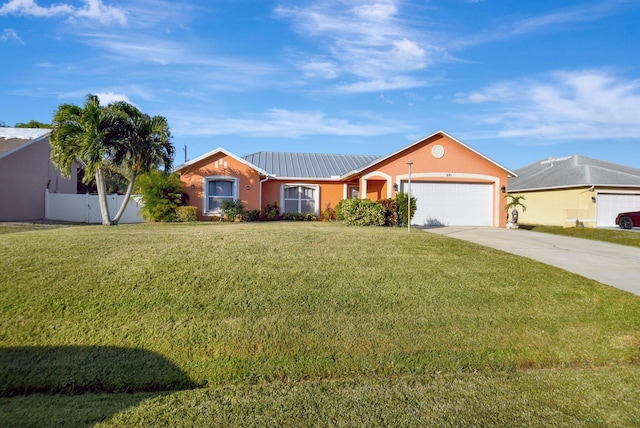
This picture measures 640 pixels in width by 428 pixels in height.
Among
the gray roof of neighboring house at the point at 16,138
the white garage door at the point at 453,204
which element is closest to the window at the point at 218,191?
the white garage door at the point at 453,204

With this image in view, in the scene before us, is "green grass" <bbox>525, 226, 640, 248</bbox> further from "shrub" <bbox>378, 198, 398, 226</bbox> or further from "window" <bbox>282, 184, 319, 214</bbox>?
"window" <bbox>282, 184, 319, 214</bbox>

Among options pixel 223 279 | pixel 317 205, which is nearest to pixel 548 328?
pixel 223 279

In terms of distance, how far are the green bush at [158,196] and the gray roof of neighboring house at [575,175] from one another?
2166 cm

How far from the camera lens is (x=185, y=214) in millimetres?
20062

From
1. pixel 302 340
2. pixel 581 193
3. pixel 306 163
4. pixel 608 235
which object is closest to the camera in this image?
pixel 302 340

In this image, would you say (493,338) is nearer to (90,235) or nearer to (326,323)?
(326,323)

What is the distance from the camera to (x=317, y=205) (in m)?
24.0

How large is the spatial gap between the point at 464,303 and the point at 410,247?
10.7ft

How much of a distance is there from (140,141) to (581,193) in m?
23.1

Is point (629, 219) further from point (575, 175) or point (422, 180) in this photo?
point (422, 180)

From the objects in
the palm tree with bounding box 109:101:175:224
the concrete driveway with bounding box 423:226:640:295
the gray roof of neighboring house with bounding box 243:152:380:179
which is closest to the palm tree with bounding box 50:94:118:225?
the palm tree with bounding box 109:101:175:224

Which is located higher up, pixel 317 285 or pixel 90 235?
pixel 90 235

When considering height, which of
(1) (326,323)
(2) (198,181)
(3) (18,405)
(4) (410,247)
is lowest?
(3) (18,405)

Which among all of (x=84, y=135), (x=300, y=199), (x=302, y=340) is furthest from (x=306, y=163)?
(x=302, y=340)
